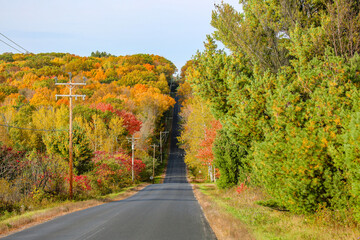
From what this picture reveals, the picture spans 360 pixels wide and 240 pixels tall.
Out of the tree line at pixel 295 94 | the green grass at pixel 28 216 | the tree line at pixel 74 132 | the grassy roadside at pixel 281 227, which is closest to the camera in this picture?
the grassy roadside at pixel 281 227

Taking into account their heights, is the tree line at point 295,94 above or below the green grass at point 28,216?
above

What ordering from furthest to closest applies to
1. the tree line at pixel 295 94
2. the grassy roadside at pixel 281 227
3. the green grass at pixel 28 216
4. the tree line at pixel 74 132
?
the tree line at pixel 74 132 < the green grass at pixel 28 216 < the tree line at pixel 295 94 < the grassy roadside at pixel 281 227

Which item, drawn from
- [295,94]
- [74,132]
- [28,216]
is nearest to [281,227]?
[295,94]

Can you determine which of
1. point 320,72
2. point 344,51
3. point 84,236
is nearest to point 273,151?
point 320,72

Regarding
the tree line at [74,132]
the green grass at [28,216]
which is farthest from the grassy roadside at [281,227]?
the tree line at [74,132]

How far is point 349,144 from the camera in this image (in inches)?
347

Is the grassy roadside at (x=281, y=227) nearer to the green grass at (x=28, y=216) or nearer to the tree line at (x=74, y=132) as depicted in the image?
the green grass at (x=28, y=216)

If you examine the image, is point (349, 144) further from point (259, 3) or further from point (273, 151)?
point (259, 3)

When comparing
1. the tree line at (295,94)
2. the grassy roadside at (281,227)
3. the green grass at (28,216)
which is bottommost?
the green grass at (28,216)

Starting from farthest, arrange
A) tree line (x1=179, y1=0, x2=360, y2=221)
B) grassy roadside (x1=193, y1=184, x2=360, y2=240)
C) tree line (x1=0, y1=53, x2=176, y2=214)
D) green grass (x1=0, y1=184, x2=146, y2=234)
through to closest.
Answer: tree line (x1=0, y1=53, x2=176, y2=214) → green grass (x1=0, y1=184, x2=146, y2=234) → tree line (x1=179, y1=0, x2=360, y2=221) → grassy roadside (x1=193, y1=184, x2=360, y2=240)

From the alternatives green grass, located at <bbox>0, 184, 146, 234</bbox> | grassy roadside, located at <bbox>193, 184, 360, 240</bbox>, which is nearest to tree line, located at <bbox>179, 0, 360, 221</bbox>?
grassy roadside, located at <bbox>193, 184, 360, 240</bbox>

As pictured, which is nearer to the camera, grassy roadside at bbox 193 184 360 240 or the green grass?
grassy roadside at bbox 193 184 360 240

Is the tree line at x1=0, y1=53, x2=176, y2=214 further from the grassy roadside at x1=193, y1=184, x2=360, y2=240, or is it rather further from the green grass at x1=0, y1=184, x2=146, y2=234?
the grassy roadside at x1=193, y1=184, x2=360, y2=240

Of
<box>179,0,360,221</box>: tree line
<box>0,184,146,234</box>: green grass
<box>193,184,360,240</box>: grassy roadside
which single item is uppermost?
<box>179,0,360,221</box>: tree line
